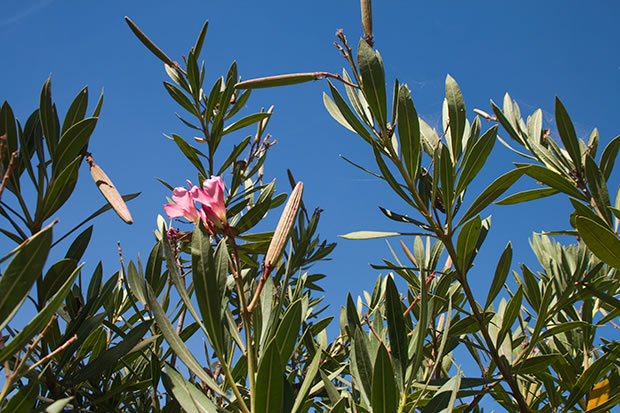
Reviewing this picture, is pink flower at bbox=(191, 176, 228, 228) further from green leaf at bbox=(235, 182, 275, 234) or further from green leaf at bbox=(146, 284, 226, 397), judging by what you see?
green leaf at bbox=(235, 182, 275, 234)

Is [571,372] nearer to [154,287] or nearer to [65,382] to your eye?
[154,287]

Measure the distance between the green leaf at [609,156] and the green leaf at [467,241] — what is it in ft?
1.79

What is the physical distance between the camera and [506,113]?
1.84m

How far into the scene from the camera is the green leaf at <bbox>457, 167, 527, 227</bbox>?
1.30 metres

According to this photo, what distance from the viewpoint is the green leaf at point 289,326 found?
3.15 ft

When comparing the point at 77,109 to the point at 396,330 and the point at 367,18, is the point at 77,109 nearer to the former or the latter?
the point at 367,18

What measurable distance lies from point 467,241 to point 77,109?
111 centimetres

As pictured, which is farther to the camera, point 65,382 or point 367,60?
point 367,60

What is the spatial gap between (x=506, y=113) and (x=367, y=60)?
86cm

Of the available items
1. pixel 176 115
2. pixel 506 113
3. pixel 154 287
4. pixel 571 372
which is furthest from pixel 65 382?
pixel 506 113

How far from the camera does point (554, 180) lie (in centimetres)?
143

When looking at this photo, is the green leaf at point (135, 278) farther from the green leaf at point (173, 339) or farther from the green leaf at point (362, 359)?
the green leaf at point (362, 359)

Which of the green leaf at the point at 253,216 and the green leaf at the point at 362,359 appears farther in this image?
the green leaf at the point at 253,216

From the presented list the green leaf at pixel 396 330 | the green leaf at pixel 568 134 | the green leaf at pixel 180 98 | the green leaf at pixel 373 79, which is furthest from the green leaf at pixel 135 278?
the green leaf at pixel 568 134
